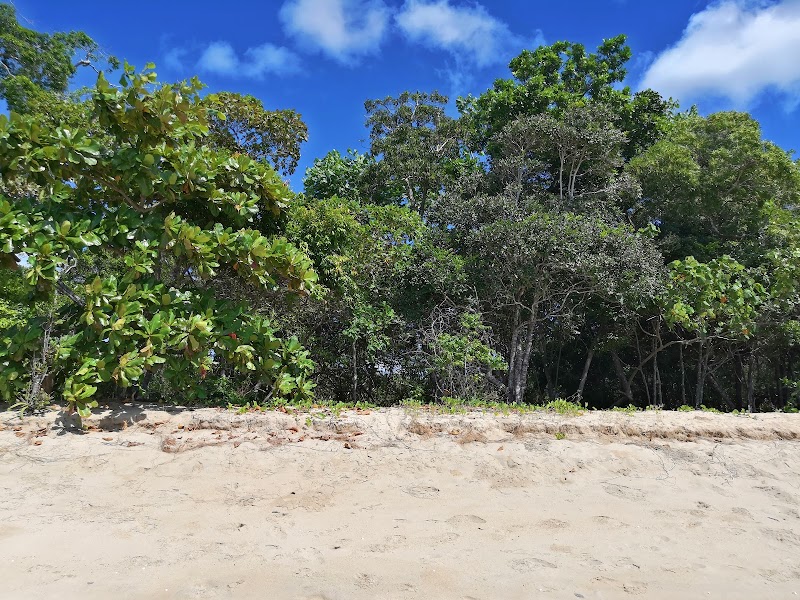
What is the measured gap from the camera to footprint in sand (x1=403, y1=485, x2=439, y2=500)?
471 centimetres

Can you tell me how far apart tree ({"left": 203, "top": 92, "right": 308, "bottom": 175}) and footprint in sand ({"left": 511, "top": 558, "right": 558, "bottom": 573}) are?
8.32 metres

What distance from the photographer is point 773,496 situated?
5.01 m

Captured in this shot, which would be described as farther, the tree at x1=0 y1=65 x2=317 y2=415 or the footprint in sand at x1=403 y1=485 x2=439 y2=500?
the tree at x1=0 y1=65 x2=317 y2=415

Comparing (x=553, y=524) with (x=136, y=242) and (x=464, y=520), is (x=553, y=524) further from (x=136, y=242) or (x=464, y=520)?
(x=136, y=242)

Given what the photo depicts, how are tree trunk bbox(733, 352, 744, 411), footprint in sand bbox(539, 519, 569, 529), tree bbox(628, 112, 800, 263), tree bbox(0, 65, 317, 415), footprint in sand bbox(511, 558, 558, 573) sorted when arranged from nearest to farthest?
footprint in sand bbox(511, 558, 558, 573) → footprint in sand bbox(539, 519, 569, 529) → tree bbox(0, 65, 317, 415) → tree bbox(628, 112, 800, 263) → tree trunk bbox(733, 352, 744, 411)

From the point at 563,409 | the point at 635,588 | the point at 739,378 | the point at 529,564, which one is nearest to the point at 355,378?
the point at 563,409

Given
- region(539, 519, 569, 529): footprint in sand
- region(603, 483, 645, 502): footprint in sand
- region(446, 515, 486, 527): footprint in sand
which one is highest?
region(603, 483, 645, 502): footprint in sand

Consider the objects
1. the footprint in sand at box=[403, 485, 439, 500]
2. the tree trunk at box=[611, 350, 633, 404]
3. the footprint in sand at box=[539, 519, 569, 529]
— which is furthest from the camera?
the tree trunk at box=[611, 350, 633, 404]

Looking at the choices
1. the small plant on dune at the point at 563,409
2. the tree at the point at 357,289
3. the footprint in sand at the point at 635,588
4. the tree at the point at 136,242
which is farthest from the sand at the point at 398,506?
the tree at the point at 357,289

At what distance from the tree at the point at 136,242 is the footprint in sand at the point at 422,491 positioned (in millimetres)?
2300

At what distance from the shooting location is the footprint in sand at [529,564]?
3.61 metres

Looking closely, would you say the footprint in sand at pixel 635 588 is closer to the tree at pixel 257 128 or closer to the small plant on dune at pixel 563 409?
the small plant on dune at pixel 563 409

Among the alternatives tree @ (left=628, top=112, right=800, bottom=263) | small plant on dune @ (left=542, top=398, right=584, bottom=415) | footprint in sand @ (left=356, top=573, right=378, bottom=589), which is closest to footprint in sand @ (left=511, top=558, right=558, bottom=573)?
footprint in sand @ (left=356, top=573, right=378, bottom=589)

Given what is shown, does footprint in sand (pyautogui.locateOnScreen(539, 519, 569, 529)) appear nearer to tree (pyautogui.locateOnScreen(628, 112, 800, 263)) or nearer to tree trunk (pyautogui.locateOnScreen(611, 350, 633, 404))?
tree (pyautogui.locateOnScreen(628, 112, 800, 263))
